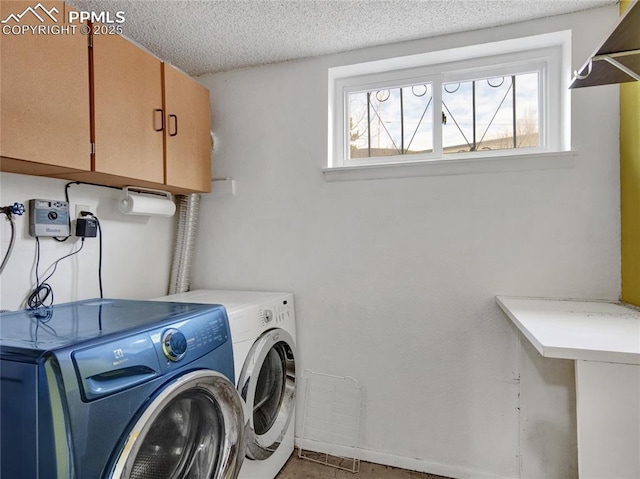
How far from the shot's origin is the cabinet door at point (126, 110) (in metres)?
1.41

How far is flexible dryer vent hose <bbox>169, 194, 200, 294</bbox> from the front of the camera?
7.03 feet

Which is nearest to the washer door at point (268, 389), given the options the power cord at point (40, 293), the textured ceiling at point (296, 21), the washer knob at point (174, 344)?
the washer knob at point (174, 344)

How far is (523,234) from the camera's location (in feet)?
5.60

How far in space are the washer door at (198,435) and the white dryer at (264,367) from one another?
0.54 ft

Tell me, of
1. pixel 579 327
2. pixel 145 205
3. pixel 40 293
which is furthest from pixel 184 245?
pixel 579 327

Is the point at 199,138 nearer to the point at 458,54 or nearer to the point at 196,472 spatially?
the point at 458,54

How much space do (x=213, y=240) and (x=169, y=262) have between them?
0.98 feet

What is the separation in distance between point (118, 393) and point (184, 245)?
138 centimetres

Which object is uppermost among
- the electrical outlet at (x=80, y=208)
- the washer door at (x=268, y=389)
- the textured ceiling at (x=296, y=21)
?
the textured ceiling at (x=296, y=21)

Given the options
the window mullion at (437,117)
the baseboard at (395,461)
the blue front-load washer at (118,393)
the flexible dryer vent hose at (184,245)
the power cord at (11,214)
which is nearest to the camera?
the blue front-load washer at (118,393)

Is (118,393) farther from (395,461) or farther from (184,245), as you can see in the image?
(395,461)

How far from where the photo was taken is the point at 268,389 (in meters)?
1.77

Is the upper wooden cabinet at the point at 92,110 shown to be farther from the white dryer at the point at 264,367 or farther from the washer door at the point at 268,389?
the washer door at the point at 268,389

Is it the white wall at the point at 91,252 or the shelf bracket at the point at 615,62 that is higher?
the shelf bracket at the point at 615,62
